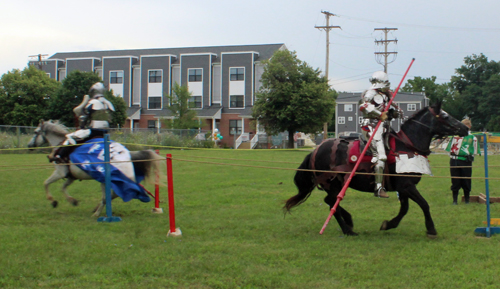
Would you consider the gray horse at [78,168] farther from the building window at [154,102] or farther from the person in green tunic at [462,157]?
the building window at [154,102]

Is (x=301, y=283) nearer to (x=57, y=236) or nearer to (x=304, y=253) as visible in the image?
(x=304, y=253)

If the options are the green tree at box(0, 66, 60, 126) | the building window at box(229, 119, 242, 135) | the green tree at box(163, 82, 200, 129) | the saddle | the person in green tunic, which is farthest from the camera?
the building window at box(229, 119, 242, 135)

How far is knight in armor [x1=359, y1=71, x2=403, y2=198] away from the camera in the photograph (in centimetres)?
687

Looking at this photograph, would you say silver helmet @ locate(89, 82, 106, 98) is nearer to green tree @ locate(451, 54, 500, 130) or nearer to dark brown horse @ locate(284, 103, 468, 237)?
dark brown horse @ locate(284, 103, 468, 237)

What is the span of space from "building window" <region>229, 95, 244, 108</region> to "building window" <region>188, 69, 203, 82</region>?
4.69m

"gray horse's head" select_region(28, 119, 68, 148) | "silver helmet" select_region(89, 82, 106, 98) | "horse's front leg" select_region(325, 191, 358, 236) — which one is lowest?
"horse's front leg" select_region(325, 191, 358, 236)

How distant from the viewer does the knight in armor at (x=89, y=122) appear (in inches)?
345

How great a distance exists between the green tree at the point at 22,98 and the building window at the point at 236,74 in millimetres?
19134

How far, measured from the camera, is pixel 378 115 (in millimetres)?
6965

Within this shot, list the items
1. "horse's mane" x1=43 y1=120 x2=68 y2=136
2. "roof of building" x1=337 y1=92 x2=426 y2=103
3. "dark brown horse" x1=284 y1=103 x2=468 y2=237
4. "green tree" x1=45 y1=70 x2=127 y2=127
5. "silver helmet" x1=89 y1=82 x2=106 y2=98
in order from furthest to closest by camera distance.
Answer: "roof of building" x1=337 y1=92 x2=426 y2=103
"green tree" x1=45 y1=70 x2=127 y2=127
"horse's mane" x1=43 y1=120 x2=68 y2=136
"silver helmet" x1=89 y1=82 x2=106 y2=98
"dark brown horse" x1=284 y1=103 x2=468 y2=237

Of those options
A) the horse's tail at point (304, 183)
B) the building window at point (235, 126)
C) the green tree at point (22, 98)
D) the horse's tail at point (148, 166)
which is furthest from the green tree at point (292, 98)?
the horse's tail at point (304, 183)

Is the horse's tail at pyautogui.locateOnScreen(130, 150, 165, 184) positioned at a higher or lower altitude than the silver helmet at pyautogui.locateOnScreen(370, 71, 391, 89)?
lower

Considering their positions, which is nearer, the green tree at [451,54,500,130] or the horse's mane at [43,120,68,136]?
the horse's mane at [43,120,68,136]

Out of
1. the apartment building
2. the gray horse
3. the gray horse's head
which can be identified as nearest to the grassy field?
the gray horse
